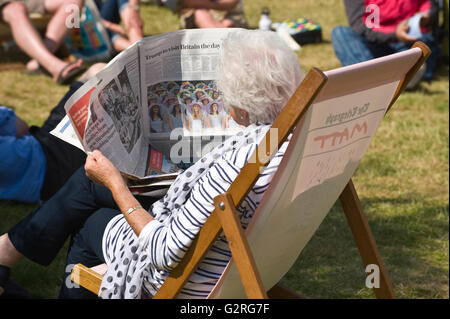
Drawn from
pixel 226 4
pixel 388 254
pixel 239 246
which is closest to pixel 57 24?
pixel 226 4

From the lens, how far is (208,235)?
1818 millimetres

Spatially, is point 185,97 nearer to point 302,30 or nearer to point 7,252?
point 7,252

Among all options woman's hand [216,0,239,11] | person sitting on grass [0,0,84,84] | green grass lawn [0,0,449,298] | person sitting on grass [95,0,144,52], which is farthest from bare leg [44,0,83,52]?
woman's hand [216,0,239,11]

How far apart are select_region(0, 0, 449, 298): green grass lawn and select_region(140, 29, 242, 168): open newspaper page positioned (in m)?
0.95

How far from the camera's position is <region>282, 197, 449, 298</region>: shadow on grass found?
3.09m

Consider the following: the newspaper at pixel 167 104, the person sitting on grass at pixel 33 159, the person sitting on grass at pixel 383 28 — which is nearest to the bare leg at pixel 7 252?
the newspaper at pixel 167 104

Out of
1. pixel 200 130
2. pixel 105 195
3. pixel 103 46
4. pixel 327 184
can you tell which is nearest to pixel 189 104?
pixel 200 130

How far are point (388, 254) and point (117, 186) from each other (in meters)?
1.78

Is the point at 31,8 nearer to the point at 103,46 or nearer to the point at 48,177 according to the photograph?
the point at 103,46

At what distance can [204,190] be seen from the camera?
1.86 m

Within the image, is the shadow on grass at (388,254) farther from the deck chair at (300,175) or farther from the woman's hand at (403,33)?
the woman's hand at (403,33)

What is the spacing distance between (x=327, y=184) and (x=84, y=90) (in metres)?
0.78

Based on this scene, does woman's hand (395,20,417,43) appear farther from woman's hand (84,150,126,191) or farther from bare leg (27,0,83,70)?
woman's hand (84,150,126,191)

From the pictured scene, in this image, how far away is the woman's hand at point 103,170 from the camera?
2.05 meters
